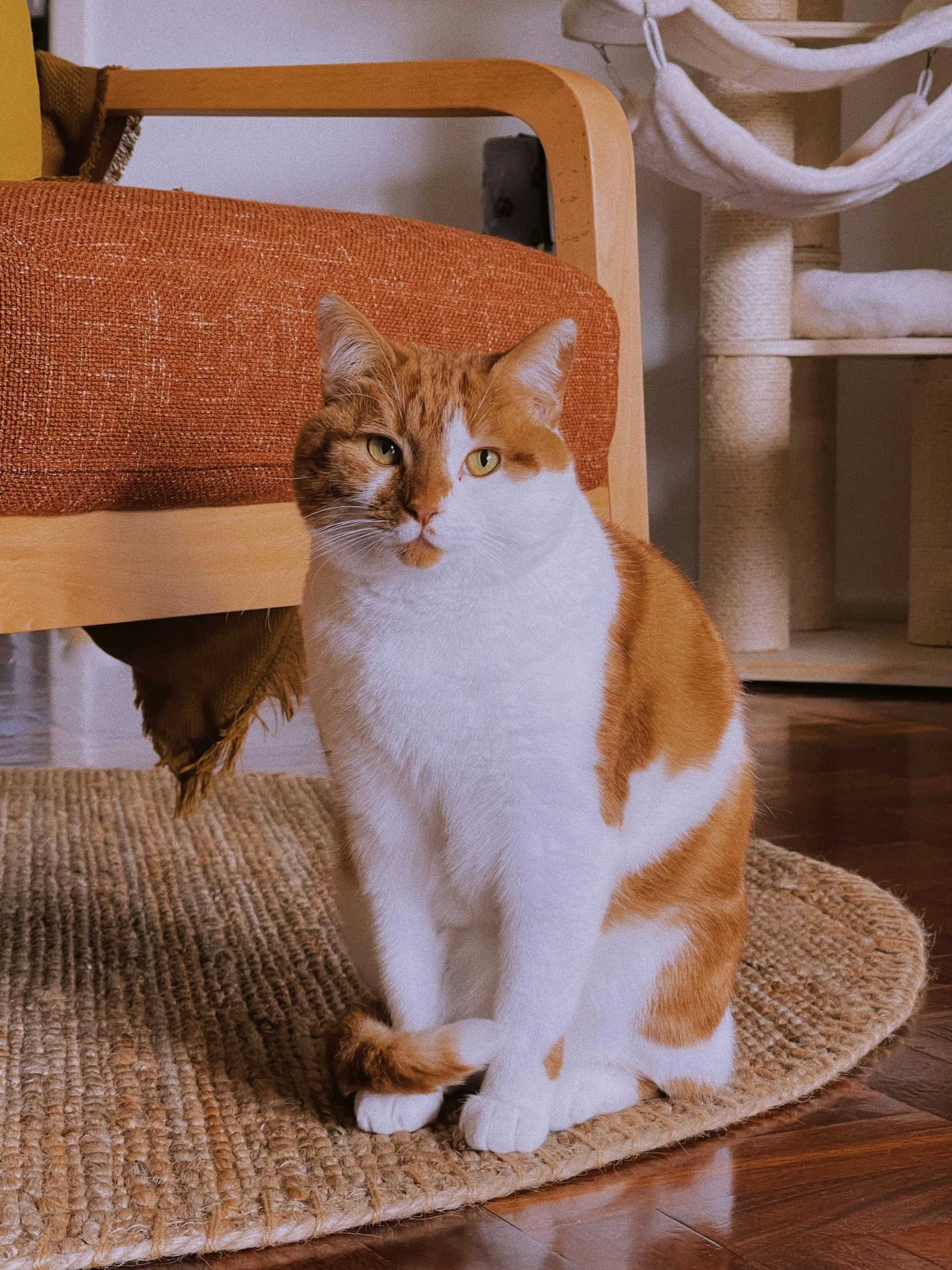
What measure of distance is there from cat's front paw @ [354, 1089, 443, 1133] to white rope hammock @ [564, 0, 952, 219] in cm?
171

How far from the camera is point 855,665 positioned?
252 centimetres

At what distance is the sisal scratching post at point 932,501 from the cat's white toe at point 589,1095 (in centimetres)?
189

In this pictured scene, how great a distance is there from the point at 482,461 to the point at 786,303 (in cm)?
190

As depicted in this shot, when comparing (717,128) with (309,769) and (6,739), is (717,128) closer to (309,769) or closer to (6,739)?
(309,769)

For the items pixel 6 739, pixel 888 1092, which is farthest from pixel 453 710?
pixel 6 739

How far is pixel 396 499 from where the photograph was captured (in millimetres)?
782

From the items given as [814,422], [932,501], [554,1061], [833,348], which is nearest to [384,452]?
[554,1061]

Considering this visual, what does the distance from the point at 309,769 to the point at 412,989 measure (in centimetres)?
105

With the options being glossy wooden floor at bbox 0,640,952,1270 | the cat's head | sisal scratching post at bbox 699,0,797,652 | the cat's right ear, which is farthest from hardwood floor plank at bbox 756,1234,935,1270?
sisal scratching post at bbox 699,0,797,652

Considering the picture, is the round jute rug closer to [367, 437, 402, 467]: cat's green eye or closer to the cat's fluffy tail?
the cat's fluffy tail

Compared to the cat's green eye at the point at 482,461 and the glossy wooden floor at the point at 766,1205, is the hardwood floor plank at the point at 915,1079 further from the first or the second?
the cat's green eye at the point at 482,461

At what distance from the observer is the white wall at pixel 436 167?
10.5ft

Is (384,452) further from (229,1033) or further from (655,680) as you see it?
(229,1033)

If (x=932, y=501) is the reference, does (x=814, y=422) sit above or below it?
above
